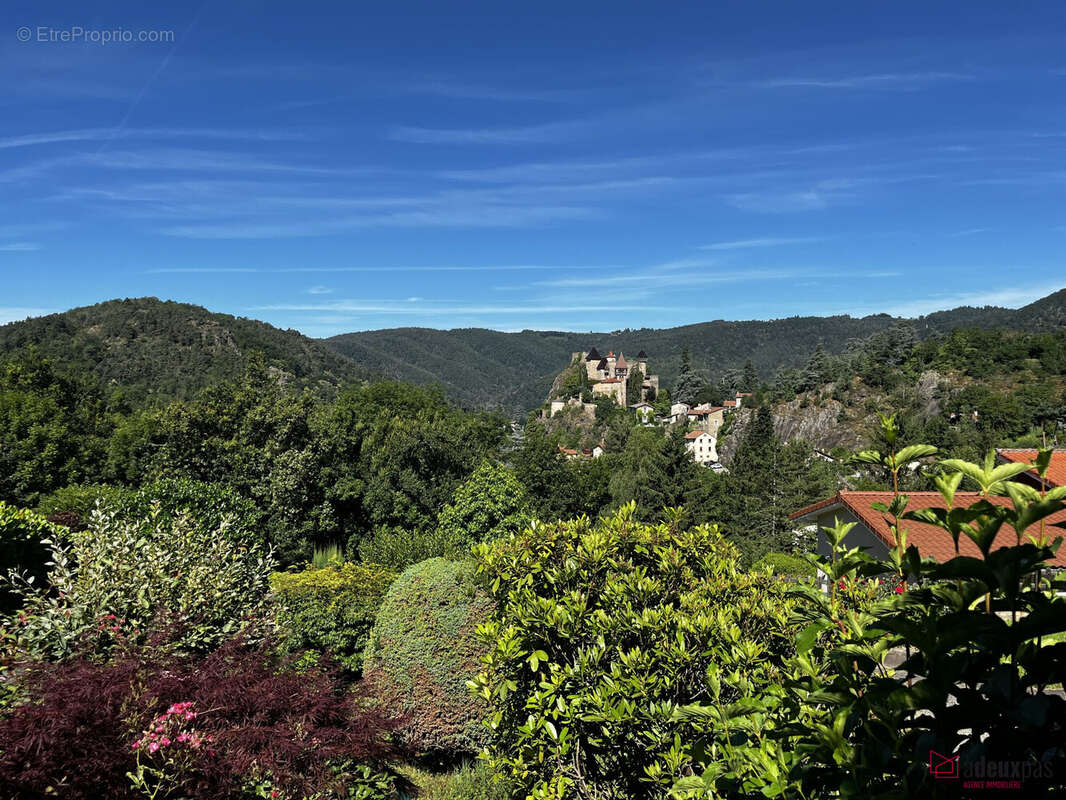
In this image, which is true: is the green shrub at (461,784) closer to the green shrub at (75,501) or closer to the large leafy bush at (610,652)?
the large leafy bush at (610,652)

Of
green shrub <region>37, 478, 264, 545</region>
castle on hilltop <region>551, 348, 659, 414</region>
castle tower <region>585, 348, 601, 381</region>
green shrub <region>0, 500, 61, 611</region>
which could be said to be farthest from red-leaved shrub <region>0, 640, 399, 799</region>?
castle tower <region>585, 348, 601, 381</region>

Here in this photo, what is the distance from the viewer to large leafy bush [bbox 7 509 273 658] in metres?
5.87

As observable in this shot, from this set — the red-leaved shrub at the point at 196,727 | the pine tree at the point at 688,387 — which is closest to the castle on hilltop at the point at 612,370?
the pine tree at the point at 688,387

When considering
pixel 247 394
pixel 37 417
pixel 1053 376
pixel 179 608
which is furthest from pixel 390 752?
pixel 1053 376

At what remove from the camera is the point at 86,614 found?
6043mm

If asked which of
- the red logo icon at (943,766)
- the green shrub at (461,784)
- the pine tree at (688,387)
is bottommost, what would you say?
the green shrub at (461,784)

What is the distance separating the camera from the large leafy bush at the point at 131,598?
5.87 metres

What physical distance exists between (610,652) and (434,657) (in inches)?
183

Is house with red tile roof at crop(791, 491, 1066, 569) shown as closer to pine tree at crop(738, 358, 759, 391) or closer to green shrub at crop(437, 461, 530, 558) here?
green shrub at crop(437, 461, 530, 558)

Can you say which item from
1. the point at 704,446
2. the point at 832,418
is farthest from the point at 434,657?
the point at 704,446

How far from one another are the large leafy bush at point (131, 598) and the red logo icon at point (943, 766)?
20.4 feet

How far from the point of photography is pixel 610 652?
4703 mm

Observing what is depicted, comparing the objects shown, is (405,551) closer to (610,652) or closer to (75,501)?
(610,652)

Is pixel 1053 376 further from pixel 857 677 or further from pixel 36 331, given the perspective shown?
pixel 36 331
